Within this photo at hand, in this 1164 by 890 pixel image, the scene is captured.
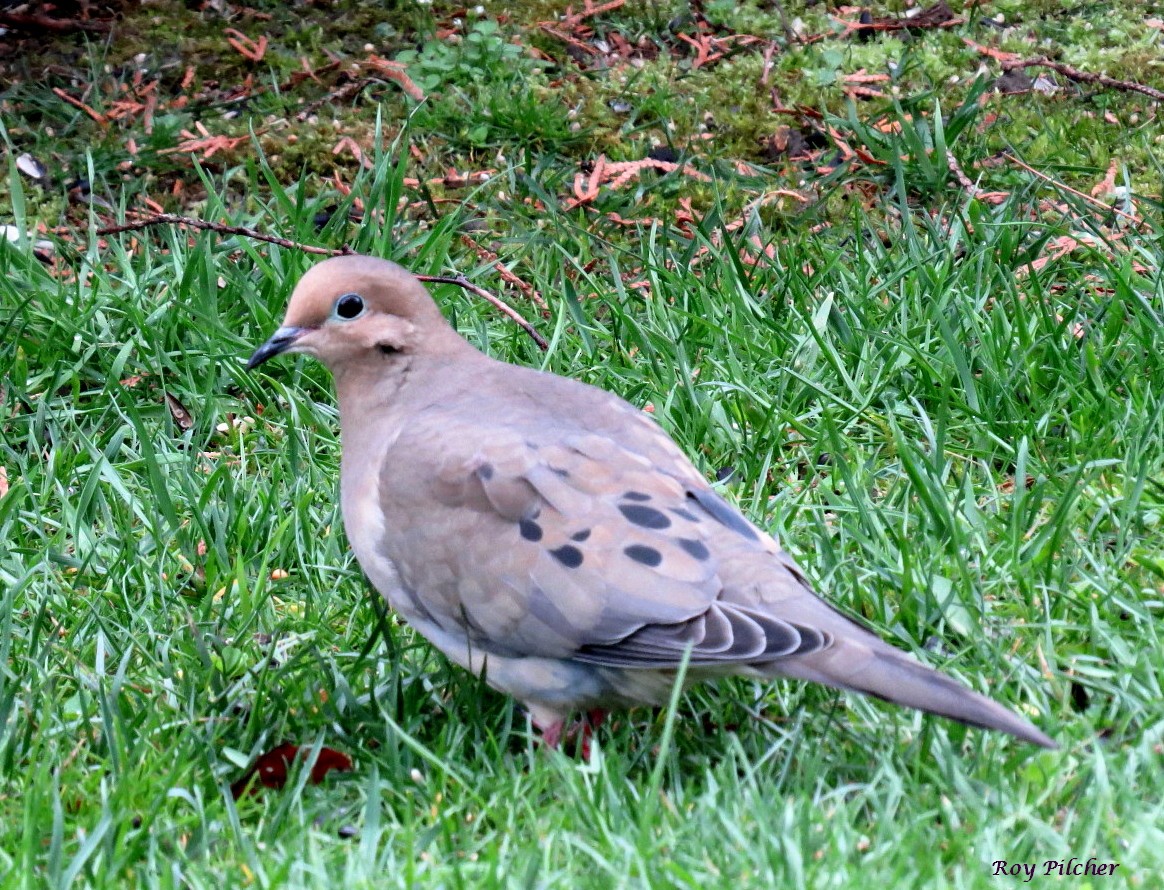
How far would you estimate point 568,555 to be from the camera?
10.1ft

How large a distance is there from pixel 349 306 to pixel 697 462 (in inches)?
47.8

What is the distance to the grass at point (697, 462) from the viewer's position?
9.38 feet

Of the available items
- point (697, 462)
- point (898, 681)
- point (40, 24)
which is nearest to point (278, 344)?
point (697, 462)

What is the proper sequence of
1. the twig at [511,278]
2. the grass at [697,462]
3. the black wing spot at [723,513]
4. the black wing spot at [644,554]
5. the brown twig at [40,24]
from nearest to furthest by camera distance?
the grass at [697,462] < the black wing spot at [644,554] < the black wing spot at [723,513] < the twig at [511,278] < the brown twig at [40,24]

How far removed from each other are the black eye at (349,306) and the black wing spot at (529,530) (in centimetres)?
78

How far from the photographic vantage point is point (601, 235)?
5.72 meters

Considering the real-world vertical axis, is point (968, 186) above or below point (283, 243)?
above

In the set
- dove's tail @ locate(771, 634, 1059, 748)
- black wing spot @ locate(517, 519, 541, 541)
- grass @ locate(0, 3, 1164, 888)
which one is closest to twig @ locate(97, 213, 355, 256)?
grass @ locate(0, 3, 1164, 888)

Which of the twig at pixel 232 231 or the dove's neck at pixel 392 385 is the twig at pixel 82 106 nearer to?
the twig at pixel 232 231

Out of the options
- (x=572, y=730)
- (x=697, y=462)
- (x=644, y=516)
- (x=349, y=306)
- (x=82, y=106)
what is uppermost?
(x=349, y=306)

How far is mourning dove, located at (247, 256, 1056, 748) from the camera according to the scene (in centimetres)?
292

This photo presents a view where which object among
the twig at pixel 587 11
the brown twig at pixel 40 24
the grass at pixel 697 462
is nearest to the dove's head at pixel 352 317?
the grass at pixel 697 462

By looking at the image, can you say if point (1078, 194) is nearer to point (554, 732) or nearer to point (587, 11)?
point (587, 11)

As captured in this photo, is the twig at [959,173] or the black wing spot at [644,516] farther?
the twig at [959,173]
